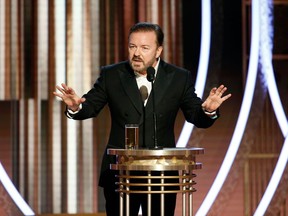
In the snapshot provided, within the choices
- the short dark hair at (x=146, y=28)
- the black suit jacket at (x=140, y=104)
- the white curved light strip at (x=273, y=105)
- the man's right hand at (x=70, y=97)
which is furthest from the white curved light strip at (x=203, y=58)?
the man's right hand at (x=70, y=97)

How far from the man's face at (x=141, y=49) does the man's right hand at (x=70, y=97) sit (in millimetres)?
301

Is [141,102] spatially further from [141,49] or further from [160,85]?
[141,49]

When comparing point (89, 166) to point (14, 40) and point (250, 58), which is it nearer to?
point (14, 40)

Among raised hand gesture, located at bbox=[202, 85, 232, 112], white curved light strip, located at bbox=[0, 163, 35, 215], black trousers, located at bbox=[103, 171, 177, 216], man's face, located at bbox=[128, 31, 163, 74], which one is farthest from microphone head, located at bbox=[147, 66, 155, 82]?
white curved light strip, located at bbox=[0, 163, 35, 215]

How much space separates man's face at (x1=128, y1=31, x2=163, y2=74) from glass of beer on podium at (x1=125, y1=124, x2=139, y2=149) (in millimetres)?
330

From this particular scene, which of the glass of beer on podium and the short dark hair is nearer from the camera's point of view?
the glass of beer on podium

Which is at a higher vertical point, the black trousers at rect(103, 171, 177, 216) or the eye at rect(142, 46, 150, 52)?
the eye at rect(142, 46, 150, 52)

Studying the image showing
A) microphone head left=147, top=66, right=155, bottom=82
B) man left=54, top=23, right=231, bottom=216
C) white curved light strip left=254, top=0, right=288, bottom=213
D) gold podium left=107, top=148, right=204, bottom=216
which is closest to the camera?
gold podium left=107, top=148, right=204, bottom=216

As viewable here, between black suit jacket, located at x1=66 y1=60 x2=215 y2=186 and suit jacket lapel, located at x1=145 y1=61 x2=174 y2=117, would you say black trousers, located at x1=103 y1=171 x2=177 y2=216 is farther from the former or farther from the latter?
suit jacket lapel, located at x1=145 y1=61 x2=174 y2=117

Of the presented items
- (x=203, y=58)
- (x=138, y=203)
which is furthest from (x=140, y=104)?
(x=203, y=58)

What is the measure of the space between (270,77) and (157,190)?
6.97ft

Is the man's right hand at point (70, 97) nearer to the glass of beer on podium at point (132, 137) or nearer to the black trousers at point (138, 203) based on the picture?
the glass of beer on podium at point (132, 137)

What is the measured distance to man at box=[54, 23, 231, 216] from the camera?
122 inches

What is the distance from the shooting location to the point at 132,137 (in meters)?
2.93
